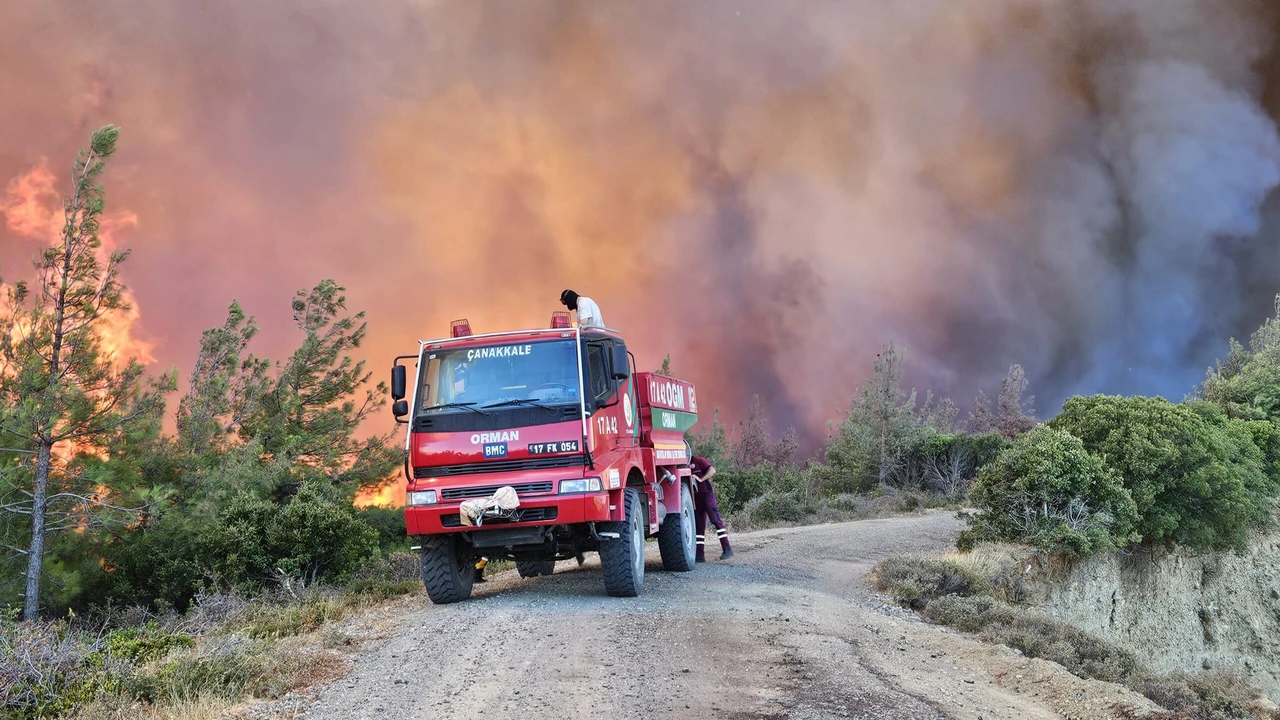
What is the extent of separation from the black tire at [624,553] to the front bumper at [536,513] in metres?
0.47

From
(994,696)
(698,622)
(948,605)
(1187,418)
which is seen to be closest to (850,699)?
(994,696)

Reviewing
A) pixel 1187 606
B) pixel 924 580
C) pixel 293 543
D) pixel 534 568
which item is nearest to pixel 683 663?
pixel 534 568

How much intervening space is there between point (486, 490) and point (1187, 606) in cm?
1756

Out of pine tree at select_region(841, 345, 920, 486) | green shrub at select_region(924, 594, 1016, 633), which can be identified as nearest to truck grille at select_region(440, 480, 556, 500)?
green shrub at select_region(924, 594, 1016, 633)

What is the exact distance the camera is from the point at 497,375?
11109 millimetres


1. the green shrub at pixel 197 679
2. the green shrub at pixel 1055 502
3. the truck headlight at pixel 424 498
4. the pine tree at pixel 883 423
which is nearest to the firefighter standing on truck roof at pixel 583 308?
the truck headlight at pixel 424 498

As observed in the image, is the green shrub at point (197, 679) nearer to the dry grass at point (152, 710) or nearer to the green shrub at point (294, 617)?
the dry grass at point (152, 710)

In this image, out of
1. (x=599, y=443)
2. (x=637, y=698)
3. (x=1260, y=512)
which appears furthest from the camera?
(x=1260, y=512)

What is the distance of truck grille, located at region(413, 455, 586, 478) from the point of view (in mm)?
10719

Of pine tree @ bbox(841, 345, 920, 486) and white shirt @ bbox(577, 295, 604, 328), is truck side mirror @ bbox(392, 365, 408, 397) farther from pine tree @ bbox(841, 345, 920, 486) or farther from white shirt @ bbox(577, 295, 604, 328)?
pine tree @ bbox(841, 345, 920, 486)

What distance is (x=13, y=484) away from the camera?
17203 millimetres

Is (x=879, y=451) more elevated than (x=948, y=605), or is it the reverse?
(x=879, y=451)

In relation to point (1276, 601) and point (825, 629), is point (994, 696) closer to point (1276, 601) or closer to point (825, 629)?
point (825, 629)

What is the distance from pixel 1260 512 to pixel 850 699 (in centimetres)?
2002
